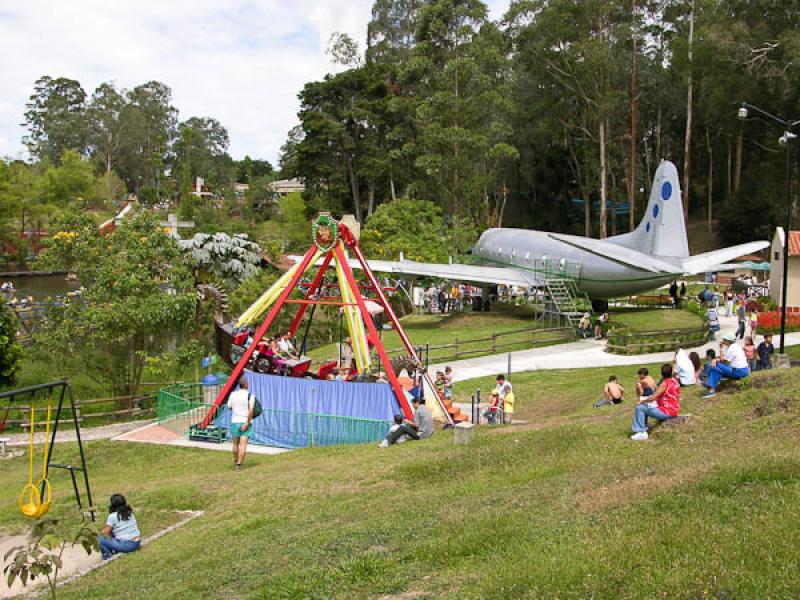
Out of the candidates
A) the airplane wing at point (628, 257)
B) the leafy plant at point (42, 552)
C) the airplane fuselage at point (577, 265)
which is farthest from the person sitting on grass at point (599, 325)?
the leafy plant at point (42, 552)

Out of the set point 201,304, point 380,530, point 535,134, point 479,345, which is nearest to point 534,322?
point 479,345

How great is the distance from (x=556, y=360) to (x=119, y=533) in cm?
2100

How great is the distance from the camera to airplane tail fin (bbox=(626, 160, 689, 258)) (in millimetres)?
36656

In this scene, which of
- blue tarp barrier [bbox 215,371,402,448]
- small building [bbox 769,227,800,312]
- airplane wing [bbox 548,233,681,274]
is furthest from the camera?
small building [bbox 769,227,800,312]

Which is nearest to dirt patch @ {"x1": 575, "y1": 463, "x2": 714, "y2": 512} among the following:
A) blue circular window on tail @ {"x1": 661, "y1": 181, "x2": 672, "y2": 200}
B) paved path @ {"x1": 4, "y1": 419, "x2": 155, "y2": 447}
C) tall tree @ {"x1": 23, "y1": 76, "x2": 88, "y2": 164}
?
paved path @ {"x1": 4, "y1": 419, "x2": 155, "y2": 447}

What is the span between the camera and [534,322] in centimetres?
3856

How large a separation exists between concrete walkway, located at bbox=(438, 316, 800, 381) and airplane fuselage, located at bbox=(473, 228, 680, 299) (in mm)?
4164

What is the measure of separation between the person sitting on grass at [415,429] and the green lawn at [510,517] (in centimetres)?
65

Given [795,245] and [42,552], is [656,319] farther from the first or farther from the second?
[42,552]

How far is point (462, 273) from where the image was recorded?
40781mm

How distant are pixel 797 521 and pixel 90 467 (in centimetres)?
1639

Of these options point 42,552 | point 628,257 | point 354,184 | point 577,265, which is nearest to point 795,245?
point 628,257

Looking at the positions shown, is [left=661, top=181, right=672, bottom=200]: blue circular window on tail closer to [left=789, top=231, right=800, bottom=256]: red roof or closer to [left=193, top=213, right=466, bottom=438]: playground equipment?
[left=789, top=231, right=800, bottom=256]: red roof

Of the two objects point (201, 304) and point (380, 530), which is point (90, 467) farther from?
point (201, 304)
